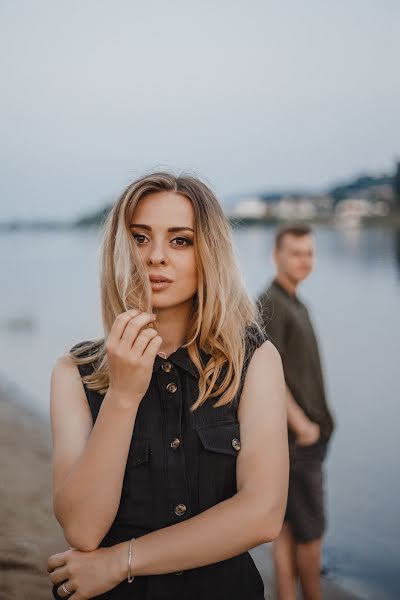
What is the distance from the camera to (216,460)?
1887mm

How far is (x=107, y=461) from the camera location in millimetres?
1729

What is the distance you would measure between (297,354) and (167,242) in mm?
2323

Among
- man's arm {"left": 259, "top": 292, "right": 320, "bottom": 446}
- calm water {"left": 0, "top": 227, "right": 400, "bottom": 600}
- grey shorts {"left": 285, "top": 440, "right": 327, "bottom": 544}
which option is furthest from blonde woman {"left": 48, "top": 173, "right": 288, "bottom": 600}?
grey shorts {"left": 285, "top": 440, "right": 327, "bottom": 544}

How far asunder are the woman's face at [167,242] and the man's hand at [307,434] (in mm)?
2286

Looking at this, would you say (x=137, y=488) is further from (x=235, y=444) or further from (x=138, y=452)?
(x=235, y=444)

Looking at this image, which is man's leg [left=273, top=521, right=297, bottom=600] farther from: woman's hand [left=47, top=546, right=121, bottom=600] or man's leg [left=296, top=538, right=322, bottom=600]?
woman's hand [left=47, top=546, right=121, bottom=600]

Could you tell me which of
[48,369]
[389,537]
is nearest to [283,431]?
[389,537]

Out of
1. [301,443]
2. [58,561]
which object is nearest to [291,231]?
[301,443]

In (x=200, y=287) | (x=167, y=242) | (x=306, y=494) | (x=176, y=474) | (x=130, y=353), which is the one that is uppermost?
(x=167, y=242)

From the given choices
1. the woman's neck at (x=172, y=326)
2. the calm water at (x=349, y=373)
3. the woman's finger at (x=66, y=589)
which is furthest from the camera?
the calm water at (x=349, y=373)

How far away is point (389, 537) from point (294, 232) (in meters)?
3.49

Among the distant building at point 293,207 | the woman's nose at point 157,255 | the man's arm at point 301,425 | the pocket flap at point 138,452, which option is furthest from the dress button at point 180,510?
the distant building at point 293,207

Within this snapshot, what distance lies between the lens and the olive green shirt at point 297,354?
4.12 m

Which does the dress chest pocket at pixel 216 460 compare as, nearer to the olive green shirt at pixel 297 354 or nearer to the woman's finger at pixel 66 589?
A: the woman's finger at pixel 66 589
